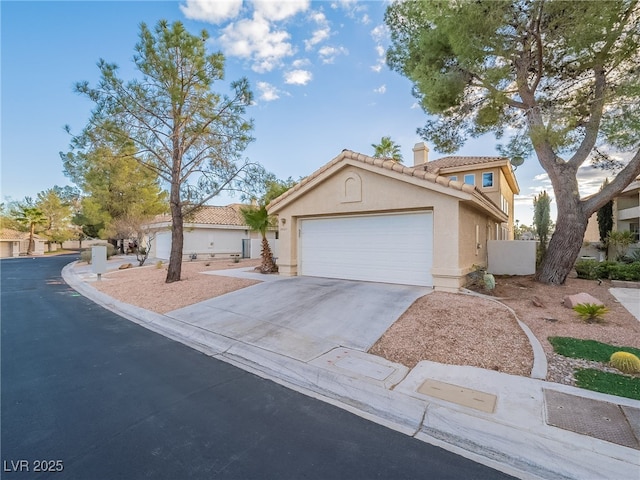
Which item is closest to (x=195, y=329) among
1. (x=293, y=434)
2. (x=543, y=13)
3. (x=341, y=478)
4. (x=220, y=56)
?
(x=293, y=434)

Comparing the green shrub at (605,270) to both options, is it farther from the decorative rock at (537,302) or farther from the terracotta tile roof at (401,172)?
the decorative rock at (537,302)

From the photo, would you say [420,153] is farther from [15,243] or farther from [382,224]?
[15,243]

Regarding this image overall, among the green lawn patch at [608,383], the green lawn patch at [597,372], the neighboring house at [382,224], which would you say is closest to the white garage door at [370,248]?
the neighboring house at [382,224]

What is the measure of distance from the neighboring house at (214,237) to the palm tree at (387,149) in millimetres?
11318

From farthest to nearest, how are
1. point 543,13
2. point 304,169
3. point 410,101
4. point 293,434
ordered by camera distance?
point 304,169, point 410,101, point 543,13, point 293,434

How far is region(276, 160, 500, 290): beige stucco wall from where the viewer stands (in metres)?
8.88

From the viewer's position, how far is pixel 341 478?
268cm

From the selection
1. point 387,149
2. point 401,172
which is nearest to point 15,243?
point 387,149

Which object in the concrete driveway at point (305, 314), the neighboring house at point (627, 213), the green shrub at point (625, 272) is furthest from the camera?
the neighboring house at point (627, 213)

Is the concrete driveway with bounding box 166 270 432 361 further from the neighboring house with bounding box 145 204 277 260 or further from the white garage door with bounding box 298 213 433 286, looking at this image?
the neighboring house with bounding box 145 204 277 260

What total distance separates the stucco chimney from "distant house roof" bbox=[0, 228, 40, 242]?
52.8 meters

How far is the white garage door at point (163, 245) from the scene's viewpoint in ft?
89.6

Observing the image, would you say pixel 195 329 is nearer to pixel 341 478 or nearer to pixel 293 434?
pixel 293 434

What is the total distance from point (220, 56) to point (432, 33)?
7955 millimetres
